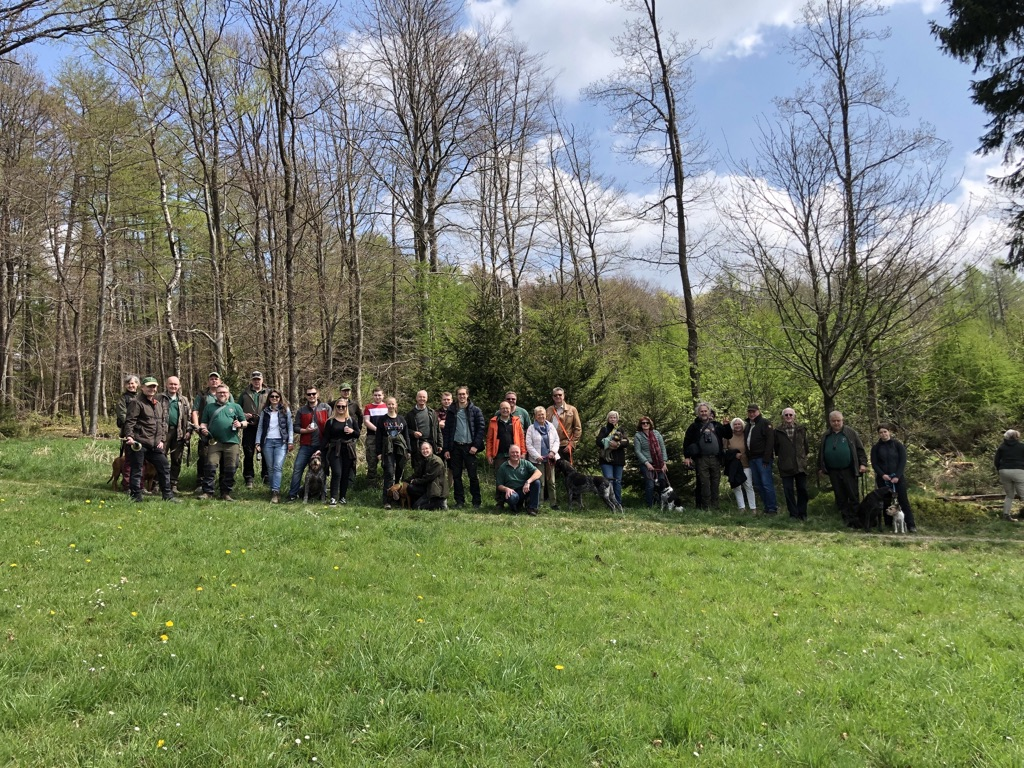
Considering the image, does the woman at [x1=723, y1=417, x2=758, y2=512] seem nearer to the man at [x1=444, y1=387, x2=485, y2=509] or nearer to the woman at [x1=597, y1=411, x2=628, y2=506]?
the woman at [x1=597, y1=411, x2=628, y2=506]

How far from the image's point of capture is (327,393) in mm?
19922

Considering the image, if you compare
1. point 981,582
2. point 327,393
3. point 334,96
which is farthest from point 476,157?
point 981,582

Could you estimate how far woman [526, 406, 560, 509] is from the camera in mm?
10094

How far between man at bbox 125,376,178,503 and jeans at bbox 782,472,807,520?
9.62m

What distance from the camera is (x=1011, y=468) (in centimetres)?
1109

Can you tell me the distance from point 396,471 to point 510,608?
5.38 metres

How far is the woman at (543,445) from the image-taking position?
10.1 metres

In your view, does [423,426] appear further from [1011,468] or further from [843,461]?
[1011,468]

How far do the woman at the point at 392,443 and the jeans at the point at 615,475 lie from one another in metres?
3.36

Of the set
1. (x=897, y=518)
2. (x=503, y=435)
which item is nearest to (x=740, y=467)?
(x=897, y=518)

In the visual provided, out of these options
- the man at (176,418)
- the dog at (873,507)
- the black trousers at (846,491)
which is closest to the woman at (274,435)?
the man at (176,418)

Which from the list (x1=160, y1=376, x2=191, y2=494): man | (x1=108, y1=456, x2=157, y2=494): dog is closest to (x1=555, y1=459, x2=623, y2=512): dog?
(x1=160, y1=376, x2=191, y2=494): man

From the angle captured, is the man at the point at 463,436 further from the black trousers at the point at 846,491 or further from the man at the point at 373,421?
the black trousers at the point at 846,491

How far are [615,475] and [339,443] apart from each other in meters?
4.68
